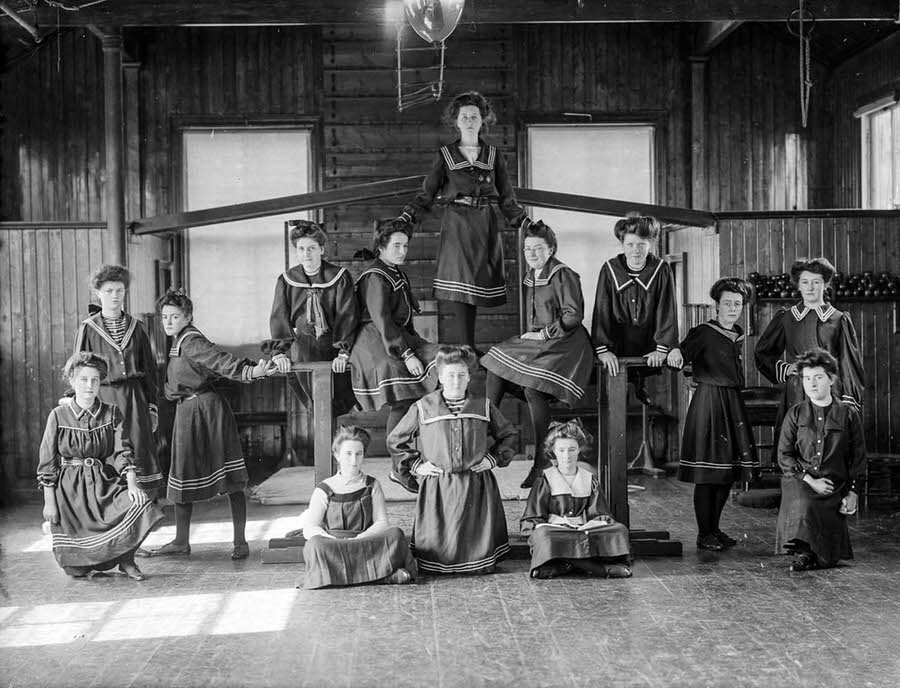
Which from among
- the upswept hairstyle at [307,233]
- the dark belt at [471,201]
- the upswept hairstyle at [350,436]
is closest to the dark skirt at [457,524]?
the upswept hairstyle at [350,436]

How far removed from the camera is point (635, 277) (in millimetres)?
6199

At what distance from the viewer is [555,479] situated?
564cm

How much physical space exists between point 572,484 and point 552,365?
77 centimetres

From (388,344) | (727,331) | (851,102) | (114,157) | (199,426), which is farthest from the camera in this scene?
(851,102)

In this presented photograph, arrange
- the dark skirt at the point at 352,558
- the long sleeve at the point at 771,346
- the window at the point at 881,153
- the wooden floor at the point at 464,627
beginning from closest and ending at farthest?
1. the wooden floor at the point at 464,627
2. the dark skirt at the point at 352,558
3. the long sleeve at the point at 771,346
4. the window at the point at 881,153

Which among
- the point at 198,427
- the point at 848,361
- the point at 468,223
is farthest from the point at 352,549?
the point at 848,361

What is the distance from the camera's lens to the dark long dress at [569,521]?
548cm

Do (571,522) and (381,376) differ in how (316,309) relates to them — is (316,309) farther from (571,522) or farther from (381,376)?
(571,522)

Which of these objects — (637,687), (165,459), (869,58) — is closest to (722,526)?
(637,687)

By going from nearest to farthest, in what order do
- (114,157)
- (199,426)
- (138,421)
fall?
1. (199,426)
2. (138,421)
3. (114,157)

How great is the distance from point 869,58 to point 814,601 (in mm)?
6409

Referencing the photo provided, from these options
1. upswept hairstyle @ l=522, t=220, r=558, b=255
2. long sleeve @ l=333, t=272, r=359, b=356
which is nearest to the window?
upswept hairstyle @ l=522, t=220, r=558, b=255

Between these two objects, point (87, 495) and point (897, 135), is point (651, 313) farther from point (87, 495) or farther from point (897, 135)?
point (897, 135)

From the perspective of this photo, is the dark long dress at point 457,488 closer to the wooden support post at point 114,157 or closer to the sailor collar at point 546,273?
the sailor collar at point 546,273
